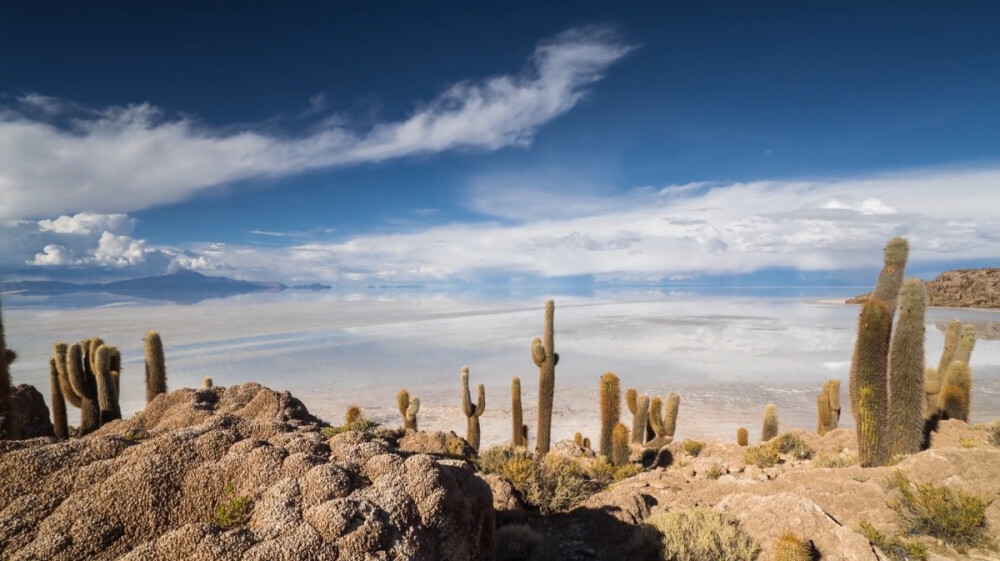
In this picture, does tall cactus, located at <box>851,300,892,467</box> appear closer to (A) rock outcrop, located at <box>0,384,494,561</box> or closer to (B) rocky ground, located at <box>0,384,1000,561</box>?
(B) rocky ground, located at <box>0,384,1000,561</box>

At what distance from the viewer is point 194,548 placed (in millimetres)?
3346

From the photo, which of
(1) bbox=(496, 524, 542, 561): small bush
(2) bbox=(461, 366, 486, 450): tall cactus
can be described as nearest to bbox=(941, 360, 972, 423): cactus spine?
(2) bbox=(461, 366, 486, 450): tall cactus

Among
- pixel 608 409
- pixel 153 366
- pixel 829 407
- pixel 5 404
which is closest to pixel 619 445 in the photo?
pixel 608 409

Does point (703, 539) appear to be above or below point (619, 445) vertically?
above

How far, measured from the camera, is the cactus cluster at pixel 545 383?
16.2m

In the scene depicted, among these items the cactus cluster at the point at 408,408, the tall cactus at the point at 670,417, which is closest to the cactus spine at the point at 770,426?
the tall cactus at the point at 670,417

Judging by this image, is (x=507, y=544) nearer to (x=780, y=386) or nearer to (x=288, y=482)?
(x=288, y=482)

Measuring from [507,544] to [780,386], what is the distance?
31593mm

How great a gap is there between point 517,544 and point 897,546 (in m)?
5.11

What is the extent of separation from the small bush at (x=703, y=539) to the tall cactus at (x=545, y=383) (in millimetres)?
8959

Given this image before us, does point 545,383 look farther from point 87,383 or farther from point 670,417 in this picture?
point 87,383

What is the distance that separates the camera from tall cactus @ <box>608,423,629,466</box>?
47.1ft

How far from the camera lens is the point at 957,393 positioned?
48.7 ft

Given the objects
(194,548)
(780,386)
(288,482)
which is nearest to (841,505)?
(288,482)
